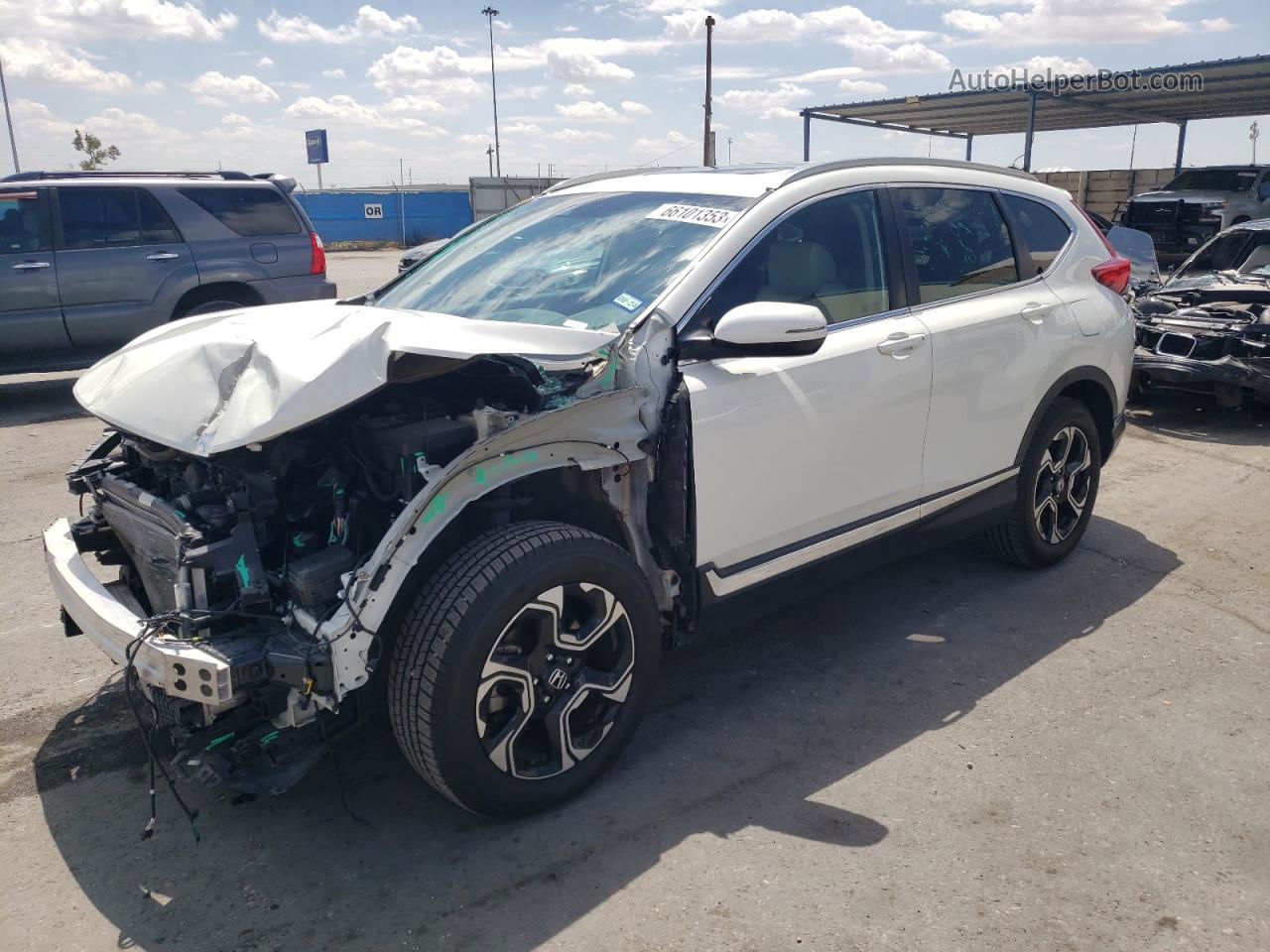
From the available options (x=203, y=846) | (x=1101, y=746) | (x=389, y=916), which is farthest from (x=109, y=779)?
(x=1101, y=746)

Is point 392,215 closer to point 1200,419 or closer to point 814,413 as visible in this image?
point 1200,419

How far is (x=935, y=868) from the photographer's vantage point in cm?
269

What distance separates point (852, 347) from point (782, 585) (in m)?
0.89

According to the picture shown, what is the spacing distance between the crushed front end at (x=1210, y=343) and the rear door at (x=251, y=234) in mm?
7666

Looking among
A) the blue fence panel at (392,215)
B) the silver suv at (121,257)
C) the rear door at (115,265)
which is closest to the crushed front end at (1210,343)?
the silver suv at (121,257)

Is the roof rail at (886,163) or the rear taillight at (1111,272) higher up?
the roof rail at (886,163)

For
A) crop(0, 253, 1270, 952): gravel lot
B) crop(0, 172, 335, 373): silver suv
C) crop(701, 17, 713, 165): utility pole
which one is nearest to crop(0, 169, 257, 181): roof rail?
crop(0, 172, 335, 373): silver suv

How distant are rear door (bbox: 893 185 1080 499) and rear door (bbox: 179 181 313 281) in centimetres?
715

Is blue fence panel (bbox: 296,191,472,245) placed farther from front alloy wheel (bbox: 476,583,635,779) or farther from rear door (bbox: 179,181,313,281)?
front alloy wheel (bbox: 476,583,635,779)

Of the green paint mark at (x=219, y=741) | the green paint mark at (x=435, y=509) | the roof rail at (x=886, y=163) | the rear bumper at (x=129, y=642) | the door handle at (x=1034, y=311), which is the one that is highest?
the roof rail at (x=886, y=163)

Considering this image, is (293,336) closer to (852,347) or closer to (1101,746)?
(852,347)

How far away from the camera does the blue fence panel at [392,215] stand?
4016 centimetres

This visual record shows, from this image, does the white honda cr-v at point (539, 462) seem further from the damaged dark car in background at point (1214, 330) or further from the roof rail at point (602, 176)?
the damaged dark car in background at point (1214, 330)

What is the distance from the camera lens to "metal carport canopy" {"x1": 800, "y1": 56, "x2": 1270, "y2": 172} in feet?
63.2
